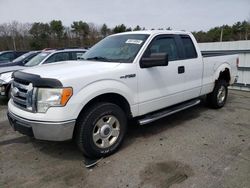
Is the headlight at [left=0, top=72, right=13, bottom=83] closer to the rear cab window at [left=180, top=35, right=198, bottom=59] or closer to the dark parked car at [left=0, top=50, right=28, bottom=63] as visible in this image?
the rear cab window at [left=180, top=35, right=198, bottom=59]

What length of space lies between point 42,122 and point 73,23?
4948 cm

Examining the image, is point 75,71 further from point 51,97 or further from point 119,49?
point 119,49

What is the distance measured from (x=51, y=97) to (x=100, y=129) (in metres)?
0.89

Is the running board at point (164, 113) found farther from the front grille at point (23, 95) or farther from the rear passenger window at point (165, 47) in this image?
the front grille at point (23, 95)

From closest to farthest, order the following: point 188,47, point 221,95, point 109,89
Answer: point 109,89
point 188,47
point 221,95

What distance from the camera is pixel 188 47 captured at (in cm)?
455

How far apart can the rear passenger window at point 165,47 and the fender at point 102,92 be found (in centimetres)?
90

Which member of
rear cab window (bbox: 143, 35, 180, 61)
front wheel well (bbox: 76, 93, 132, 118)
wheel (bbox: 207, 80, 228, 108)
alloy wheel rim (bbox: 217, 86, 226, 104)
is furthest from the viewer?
alloy wheel rim (bbox: 217, 86, 226, 104)

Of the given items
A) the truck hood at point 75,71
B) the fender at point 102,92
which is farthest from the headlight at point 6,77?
the fender at point 102,92

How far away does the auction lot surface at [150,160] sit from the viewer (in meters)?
2.73

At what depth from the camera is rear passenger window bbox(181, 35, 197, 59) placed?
176 inches

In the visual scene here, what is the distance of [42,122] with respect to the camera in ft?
8.94

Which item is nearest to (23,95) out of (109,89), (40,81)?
(40,81)

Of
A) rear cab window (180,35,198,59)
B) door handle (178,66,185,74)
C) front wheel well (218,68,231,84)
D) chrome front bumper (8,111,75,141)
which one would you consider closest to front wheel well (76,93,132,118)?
chrome front bumper (8,111,75,141)
